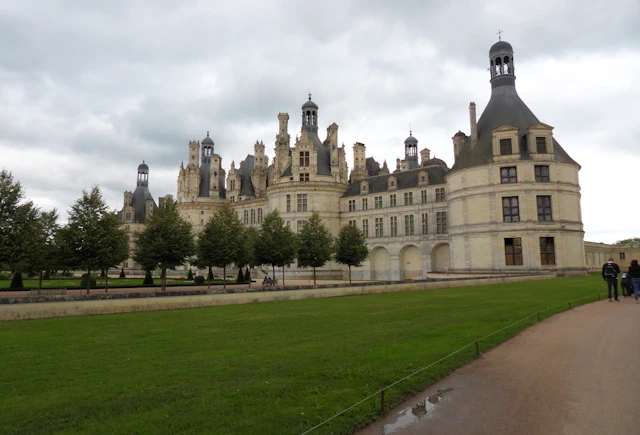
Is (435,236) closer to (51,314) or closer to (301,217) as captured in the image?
(301,217)

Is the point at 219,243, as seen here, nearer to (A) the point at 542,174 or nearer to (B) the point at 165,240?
(B) the point at 165,240

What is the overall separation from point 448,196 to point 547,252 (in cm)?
1202

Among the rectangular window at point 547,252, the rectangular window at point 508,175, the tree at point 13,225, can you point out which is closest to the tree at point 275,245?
the tree at point 13,225

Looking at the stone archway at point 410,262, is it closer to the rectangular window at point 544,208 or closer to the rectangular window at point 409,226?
the rectangular window at point 409,226

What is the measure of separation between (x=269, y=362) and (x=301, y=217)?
50818mm

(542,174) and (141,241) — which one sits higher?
(542,174)

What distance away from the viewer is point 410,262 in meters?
55.4

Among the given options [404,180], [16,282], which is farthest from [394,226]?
[16,282]

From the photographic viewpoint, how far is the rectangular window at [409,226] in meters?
54.4

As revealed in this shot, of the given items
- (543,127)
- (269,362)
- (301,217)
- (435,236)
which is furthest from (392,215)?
(269,362)

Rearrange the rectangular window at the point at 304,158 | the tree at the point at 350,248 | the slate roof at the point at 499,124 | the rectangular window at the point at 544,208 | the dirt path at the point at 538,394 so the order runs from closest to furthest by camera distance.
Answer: the dirt path at the point at 538,394 → the tree at the point at 350,248 → the rectangular window at the point at 544,208 → the slate roof at the point at 499,124 → the rectangular window at the point at 304,158

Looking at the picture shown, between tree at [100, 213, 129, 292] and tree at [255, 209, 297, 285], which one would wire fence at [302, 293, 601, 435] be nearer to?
tree at [255, 209, 297, 285]

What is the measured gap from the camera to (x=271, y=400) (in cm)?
642

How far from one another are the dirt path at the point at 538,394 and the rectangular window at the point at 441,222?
135ft
